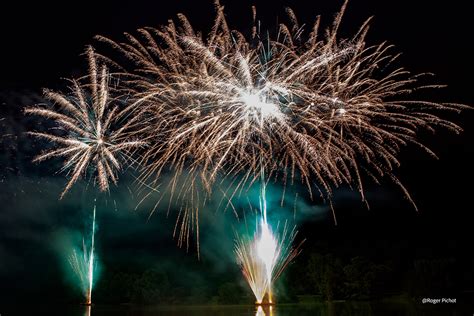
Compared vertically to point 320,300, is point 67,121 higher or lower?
higher

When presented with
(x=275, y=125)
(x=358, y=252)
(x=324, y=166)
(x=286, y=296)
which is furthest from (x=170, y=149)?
(x=286, y=296)

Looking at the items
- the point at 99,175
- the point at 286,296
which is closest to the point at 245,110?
the point at 99,175

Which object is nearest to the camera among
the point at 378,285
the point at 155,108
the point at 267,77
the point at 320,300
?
the point at 267,77

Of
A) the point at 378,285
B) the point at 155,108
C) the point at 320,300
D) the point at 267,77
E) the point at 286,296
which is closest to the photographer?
the point at 267,77

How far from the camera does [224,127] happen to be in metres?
17.7

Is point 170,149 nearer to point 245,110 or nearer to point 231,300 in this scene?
point 245,110

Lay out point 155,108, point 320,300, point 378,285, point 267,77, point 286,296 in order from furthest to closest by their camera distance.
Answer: point 286,296 → point 320,300 → point 378,285 → point 155,108 → point 267,77

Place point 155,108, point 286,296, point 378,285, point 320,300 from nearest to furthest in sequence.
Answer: point 155,108
point 378,285
point 320,300
point 286,296

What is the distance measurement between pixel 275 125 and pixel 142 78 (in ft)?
17.9

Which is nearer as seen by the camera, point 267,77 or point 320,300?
point 267,77

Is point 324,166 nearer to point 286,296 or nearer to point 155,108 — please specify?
point 155,108

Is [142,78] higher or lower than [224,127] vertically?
higher

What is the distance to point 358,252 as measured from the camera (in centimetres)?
8325

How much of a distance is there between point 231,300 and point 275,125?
3397 inches
